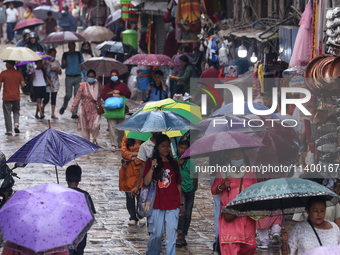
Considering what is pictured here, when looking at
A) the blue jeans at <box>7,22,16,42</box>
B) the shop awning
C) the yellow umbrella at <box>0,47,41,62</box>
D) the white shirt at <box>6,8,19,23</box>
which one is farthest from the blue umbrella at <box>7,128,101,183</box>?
the blue jeans at <box>7,22,16,42</box>

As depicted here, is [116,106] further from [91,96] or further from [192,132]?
[192,132]

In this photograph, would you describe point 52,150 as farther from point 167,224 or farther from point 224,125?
point 224,125

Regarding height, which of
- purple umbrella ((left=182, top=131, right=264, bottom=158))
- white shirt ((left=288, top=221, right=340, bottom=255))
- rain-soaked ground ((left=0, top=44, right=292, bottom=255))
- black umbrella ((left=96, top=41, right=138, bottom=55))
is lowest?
rain-soaked ground ((left=0, top=44, right=292, bottom=255))

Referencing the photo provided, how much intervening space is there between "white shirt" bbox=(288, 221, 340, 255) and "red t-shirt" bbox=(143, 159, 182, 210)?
1802 millimetres

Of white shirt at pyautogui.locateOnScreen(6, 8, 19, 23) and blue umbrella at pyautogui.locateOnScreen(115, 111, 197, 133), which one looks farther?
white shirt at pyautogui.locateOnScreen(6, 8, 19, 23)

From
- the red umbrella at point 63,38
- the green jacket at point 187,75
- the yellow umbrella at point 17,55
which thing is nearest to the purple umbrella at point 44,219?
the yellow umbrella at point 17,55

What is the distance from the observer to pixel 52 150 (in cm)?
611

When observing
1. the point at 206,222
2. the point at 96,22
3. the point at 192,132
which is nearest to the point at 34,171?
the point at 206,222

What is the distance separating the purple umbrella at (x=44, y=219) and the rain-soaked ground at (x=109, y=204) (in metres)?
2.79

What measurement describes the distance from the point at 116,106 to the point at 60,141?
21.0 feet

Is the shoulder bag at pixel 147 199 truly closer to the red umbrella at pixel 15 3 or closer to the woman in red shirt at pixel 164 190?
the woman in red shirt at pixel 164 190

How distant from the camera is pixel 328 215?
6.70m

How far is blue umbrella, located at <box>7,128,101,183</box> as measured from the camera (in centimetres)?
602

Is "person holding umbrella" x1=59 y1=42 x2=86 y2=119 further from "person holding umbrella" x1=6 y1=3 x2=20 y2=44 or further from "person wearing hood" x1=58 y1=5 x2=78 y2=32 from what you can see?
"person holding umbrella" x1=6 y1=3 x2=20 y2=44
